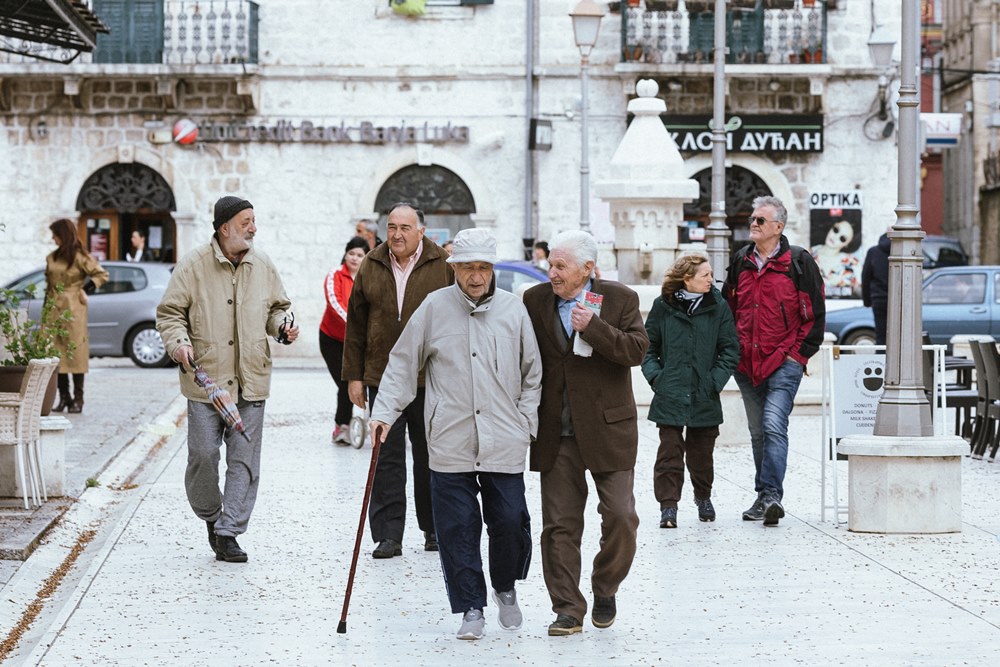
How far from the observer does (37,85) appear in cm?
2914

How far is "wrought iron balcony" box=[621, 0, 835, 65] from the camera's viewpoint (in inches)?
1123

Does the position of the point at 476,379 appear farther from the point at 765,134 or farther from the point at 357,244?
the point at 765,134

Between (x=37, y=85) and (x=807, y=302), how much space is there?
70.4 ft

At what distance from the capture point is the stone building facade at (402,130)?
29.0 metres

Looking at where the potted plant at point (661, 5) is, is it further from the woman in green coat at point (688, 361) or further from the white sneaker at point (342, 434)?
the woman in green coat at point (688, 361)

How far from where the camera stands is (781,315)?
33.2 ft

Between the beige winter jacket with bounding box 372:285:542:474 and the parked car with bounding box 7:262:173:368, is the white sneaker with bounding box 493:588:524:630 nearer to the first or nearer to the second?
the beige winter jacket with bounding box 372:285:542:474

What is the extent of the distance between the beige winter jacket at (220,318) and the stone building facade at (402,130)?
2015 cm


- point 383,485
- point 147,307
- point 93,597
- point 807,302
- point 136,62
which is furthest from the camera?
point 136,62

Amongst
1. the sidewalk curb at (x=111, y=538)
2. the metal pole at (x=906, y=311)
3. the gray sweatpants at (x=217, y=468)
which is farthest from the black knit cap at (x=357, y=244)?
the metal pole at (x=906, y=311)

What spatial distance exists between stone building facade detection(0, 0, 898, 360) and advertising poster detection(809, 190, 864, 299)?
0.20 feet

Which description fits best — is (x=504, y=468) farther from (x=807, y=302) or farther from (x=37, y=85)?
(x=37, y=85)

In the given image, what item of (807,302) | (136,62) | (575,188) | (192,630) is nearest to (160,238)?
(136,62)

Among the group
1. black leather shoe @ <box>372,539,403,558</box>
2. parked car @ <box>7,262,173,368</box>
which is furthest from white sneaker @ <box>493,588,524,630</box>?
parked car @ <box>7,262,173,368</box>
